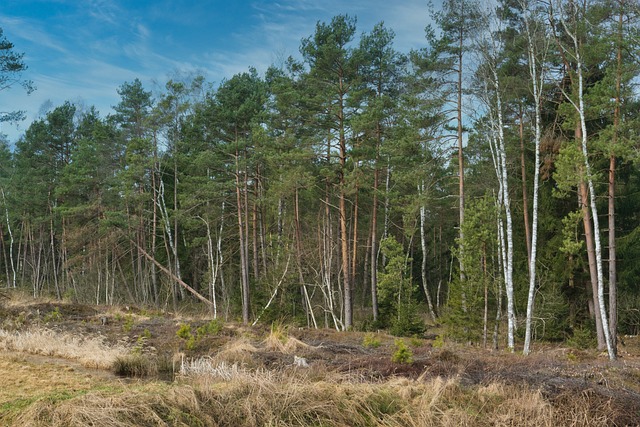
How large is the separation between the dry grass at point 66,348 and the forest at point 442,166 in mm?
9313

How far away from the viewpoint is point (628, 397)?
6082mm

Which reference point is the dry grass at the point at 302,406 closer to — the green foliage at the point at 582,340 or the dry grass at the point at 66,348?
the dry grass at the point at 66,348

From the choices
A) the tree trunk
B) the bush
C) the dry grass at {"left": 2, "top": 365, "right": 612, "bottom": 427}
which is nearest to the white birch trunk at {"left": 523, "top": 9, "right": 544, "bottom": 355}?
the tree trunk

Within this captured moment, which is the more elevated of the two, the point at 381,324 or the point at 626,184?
the point at 626,184

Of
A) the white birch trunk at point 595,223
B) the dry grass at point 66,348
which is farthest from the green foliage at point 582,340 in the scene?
the dry grass at point 66,348

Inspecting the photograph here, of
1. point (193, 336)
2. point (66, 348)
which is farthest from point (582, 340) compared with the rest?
point (66, 348)

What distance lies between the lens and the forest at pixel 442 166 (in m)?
14.1

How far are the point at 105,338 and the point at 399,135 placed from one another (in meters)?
12.2

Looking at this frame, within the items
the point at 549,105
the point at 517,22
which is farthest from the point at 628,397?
the point at 517,22

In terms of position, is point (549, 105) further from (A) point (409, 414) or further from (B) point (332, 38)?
(A) point (409, 414)

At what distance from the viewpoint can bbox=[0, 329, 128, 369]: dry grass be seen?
27.5ft

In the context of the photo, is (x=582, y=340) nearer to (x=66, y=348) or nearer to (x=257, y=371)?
(x=257, y=371)

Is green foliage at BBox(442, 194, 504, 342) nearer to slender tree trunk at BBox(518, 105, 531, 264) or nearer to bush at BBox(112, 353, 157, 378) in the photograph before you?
slender tree trunk at BBox(518, 105, 531, 264)

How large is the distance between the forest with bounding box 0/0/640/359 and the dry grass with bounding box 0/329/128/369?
931 centimetres
